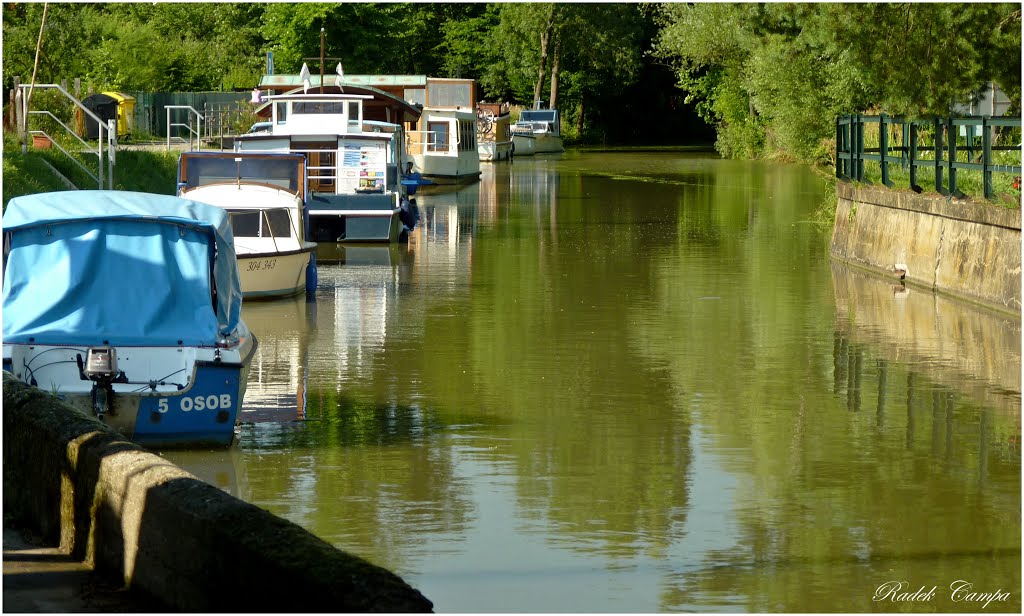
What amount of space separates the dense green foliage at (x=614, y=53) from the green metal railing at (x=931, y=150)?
0.47 metres

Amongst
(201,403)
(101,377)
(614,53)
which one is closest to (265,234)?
(201,403)

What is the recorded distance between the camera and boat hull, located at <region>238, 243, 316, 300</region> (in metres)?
20.7

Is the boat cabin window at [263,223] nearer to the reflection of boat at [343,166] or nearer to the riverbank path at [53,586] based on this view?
the reflection of boat at [343,166]

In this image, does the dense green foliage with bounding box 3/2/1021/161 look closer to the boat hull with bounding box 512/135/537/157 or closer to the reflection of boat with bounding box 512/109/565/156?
the reflection of boat with bounding box 512/109/565/156

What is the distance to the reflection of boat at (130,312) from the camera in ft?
38.3

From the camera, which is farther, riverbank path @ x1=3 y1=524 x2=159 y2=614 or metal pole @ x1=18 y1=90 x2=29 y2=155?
metal pole @ x1=18 y1=90 x2=29 y2=155

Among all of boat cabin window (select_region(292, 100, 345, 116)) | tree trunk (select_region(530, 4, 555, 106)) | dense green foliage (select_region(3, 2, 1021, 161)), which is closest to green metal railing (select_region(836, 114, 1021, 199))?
dense green foliage (select_region(3, 2, 1021, 161))

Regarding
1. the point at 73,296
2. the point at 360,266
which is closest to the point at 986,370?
the point at 73,296

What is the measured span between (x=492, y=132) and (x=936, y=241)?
4452 centimetres

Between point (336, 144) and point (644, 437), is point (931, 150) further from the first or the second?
point (644, 437)

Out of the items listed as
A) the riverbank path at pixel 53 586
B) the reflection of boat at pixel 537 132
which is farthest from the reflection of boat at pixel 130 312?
the reflection of boat at pixel 537 132

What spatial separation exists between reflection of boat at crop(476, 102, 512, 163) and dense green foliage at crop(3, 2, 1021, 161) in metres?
6.94

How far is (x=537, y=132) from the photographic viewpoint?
72812mm

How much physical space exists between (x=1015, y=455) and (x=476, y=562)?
5.09m
